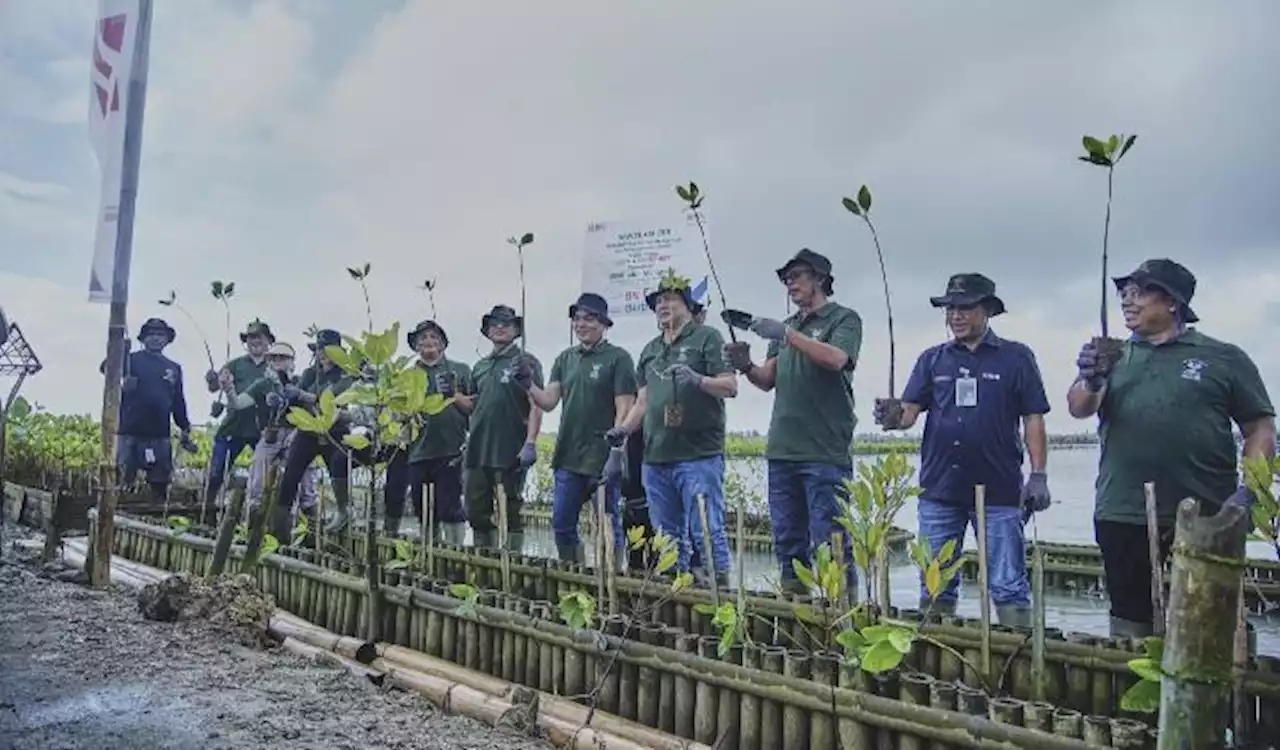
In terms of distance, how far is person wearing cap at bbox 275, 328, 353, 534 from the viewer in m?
7.06

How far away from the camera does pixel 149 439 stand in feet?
30.4

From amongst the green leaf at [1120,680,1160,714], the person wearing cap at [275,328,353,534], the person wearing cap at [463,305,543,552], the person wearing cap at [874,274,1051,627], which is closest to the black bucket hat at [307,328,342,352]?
the person wearing cap at [275,328,353,534]

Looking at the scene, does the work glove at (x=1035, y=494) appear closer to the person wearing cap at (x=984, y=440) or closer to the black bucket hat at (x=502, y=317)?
the person wearing cap at (x=984, y=440)

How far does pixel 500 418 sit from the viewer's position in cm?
647

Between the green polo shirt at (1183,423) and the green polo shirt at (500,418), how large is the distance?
369 cm

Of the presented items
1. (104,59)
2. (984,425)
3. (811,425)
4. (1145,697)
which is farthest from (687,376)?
(104,59)

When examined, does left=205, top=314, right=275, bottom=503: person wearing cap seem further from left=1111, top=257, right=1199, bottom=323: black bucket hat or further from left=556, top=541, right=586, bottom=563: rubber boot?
left=1111, top=257, right=1199, bottom=323: black bucket hat

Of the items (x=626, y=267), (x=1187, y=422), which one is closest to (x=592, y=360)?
(x=626, y=267)

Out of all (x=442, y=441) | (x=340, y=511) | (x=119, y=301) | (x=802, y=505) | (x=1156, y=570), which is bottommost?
(x=340, y=511)

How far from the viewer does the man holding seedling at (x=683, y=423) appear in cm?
520

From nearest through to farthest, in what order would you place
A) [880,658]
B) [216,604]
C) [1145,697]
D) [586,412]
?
[1145,697] < [880,658] < [216,604] < [586,412]

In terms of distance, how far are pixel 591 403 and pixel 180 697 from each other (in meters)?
2.80

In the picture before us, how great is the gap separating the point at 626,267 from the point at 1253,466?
399 cm

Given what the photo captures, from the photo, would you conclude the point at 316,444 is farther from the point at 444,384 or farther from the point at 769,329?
the point at 769,329
